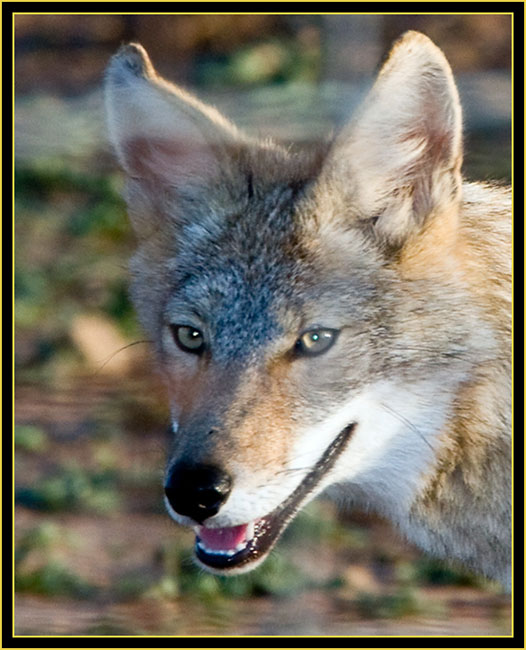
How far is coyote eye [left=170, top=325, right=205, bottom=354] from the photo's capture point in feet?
8.59

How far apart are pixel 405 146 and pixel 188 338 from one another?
2.31 ft

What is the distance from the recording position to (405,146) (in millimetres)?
2598

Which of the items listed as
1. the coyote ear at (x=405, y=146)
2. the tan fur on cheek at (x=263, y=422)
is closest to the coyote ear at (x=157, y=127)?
the coyote ear at (x=405, y=146)

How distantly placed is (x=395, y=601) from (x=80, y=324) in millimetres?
2234

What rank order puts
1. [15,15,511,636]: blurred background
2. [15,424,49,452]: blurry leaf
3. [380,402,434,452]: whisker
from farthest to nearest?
1. [15,424,49,452]: blurry leaf
2. [15,15,511,636]: blurred background
3. [380,402,434,452]: whisker

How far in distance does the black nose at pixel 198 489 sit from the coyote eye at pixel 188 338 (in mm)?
377

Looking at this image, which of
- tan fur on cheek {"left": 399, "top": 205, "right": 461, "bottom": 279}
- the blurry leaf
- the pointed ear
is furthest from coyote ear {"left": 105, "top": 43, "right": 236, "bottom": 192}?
the blurry leaf

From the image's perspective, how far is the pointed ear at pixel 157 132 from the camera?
9.09ft

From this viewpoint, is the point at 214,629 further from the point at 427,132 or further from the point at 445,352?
the point at 427,132

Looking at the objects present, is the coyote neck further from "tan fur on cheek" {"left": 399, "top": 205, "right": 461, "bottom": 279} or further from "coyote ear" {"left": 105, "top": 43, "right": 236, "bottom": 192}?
"coyote ear" {"left": 105, "top": 43, "right": 236, "bottom": 192}

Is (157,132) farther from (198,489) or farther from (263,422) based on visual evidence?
(198,489)

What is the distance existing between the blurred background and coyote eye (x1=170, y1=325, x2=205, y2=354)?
12.8 inches

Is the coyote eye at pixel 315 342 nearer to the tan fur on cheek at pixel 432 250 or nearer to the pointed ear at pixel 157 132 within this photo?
the tan fur on cheek at pixel 432 250

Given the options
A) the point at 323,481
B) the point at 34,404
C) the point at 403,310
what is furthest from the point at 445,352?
the point at 34,404
